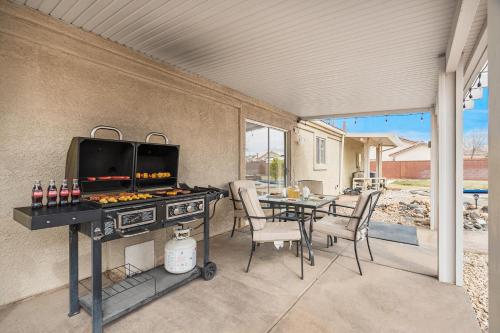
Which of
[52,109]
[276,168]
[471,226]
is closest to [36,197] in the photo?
[52,109]

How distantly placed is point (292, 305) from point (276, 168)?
4291mm

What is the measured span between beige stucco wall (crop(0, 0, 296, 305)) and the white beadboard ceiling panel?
0.20 m

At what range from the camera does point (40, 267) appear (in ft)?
7.59

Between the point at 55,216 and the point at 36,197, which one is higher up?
the point at 36,197

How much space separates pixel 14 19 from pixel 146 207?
2048mm

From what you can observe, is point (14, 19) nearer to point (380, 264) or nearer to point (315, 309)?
point (315, 309)

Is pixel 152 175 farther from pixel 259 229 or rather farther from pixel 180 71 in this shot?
pixel 180 71

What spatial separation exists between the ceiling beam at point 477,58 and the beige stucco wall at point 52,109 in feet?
11.4

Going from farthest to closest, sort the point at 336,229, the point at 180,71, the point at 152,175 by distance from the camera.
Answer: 1. the point at 180,71
2. the point at 336,229
3. the point at 152,175

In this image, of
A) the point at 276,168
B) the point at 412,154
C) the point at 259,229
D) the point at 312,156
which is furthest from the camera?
the point at 412,154

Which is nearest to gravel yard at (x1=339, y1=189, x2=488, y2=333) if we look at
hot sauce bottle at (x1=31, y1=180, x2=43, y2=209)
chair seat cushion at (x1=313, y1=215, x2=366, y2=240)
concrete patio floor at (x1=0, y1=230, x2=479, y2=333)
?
concrete patio floor at (x1=0, y1=230, x2=479, y2=333)

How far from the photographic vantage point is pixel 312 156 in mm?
8062

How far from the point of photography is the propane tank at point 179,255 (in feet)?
8.46

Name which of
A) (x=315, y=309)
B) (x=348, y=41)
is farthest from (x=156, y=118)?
(x=315, y=309)
